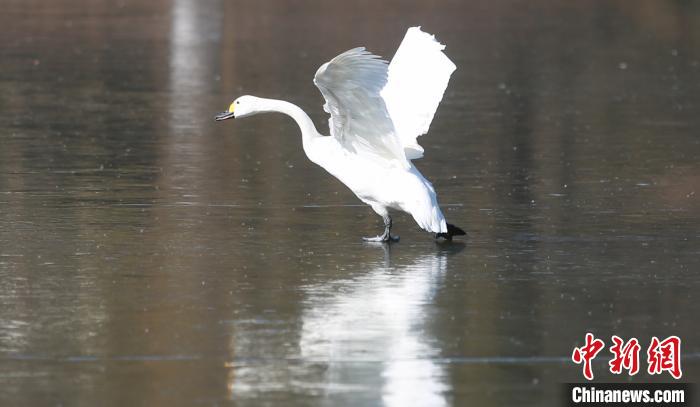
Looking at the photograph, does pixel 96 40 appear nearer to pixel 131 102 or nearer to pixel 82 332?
pixel 131 102

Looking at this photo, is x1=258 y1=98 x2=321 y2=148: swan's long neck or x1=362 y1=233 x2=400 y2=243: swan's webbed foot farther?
x1=258 y1=98 x2=321 y2=148: swan's long neck

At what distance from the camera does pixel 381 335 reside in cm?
921

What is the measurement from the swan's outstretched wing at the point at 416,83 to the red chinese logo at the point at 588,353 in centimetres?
411

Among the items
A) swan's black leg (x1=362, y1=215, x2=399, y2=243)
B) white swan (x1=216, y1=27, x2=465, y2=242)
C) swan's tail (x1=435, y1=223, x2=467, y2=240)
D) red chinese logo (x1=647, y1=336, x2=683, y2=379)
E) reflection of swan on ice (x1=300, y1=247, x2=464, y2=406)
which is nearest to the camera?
reflection of swan on ice (x1=300, y1=247, x2=464, y2=406)

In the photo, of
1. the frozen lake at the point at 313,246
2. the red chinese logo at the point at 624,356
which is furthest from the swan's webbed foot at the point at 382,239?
the red chinese logo at the point at 624,356

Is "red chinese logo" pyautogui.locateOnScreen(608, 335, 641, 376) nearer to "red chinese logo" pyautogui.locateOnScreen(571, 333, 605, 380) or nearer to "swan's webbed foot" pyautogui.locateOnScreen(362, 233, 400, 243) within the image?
"red chinese logo" pyautogui.locateOnScreen(571, 333, 605, 380)

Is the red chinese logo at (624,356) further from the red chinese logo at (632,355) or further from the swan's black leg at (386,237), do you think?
the swan's black leg at (386,237)

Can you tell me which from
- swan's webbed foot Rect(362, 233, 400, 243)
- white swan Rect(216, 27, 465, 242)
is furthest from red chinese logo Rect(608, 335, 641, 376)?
swan's webbed foot Rect(362, 233, 400, 243)

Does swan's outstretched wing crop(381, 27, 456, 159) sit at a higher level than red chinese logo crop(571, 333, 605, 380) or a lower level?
higher

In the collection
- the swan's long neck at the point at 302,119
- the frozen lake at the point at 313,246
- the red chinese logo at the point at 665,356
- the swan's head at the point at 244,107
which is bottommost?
the red chinese logo at the point at 665,356

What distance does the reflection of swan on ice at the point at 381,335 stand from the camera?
8148 millimetres

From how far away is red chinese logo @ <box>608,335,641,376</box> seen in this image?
8516mm

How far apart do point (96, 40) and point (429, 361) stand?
23.8 meters

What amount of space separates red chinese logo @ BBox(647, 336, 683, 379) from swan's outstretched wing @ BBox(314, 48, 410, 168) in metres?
3.25
